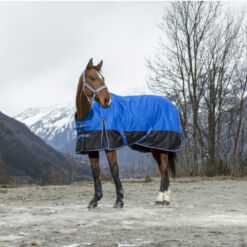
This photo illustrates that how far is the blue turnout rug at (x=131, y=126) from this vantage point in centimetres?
568

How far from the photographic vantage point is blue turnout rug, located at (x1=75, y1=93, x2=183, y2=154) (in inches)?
223

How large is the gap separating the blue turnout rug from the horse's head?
241 mm

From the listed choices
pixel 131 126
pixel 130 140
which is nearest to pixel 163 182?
pixel 130 140

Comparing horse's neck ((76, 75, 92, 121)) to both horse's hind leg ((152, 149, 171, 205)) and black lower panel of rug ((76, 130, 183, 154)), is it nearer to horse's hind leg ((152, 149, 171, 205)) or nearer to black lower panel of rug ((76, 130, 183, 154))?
black lower panel of rug ((76, 130, 183, 154))

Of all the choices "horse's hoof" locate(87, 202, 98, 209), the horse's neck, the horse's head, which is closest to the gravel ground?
"horse's hoof" locate(87, 202, 98, 209)

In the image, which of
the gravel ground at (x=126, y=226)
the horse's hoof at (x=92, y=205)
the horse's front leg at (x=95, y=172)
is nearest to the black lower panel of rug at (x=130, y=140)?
the horse's front leg at (x=95, y=172)

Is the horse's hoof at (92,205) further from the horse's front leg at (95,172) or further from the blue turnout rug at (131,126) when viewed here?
the blue turnout rug at (131,126)

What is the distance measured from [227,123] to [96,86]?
13959 mm

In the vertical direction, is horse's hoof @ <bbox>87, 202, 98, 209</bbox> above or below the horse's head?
below

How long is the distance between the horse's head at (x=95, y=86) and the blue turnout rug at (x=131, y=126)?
0.79ft

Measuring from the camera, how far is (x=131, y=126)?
6.11 meters

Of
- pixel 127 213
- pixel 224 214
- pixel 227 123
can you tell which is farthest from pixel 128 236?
pixel 227 123

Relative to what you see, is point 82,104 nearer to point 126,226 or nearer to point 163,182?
point 163,182

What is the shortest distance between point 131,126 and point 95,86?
103cm
